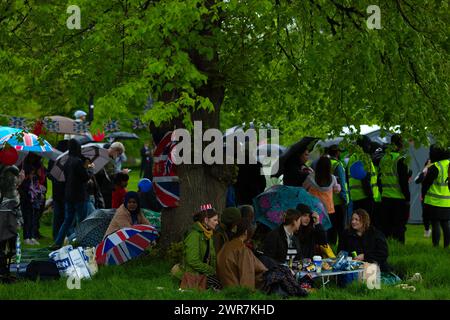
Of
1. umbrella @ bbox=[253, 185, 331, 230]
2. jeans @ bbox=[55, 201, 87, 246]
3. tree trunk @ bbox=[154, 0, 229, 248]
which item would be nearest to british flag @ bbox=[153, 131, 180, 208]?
tree trunk @ bbox=[154, 0, 229, 248]

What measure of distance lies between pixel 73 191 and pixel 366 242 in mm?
6574

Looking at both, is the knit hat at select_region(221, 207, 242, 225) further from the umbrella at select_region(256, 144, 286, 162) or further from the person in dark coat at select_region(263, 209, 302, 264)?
the umbrella at select_region(256, 144, 286, 162)

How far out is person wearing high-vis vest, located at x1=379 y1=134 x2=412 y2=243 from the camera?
17109 millimetres

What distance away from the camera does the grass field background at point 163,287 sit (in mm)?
11711

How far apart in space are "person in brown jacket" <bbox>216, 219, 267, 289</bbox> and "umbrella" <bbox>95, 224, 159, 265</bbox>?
3.03 metres

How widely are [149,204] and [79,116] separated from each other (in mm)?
11296

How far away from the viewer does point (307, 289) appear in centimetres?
1219

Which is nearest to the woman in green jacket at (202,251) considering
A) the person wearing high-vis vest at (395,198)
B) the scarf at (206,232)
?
the scarf at (206,232)

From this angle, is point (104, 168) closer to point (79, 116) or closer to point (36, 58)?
point (36, 58)

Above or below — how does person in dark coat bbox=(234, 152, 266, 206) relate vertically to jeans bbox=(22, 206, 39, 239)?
above

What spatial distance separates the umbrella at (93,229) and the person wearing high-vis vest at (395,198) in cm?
477

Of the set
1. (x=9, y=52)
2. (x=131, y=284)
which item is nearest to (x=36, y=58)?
(x=9, y=52)

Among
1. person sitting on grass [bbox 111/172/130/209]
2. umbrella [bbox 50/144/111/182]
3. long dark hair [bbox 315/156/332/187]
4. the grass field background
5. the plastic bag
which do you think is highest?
umbrella [bbox 50/144/111/182]

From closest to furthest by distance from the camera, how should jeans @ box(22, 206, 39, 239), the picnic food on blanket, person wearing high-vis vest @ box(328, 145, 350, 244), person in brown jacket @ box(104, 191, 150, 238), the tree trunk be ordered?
1. the picnic food on blanket
2. the tree trunk
3. person in brown jacket @ box(104, 191, 150, 238)
4. person wearing high-vis vest @ box(328, 145, 350, 244)
5. jeans @ box(22, 206, 39, 239)
